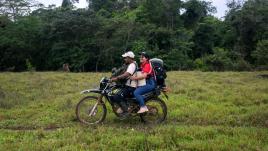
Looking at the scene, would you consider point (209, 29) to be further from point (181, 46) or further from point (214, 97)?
point (214, 97)

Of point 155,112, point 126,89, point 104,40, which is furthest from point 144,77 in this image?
point 104,40

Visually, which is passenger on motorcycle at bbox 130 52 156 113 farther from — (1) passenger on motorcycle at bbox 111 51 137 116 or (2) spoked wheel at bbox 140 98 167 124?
(2) spoked wheel at bbox 140 98 167 124

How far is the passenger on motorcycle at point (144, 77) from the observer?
9.08m

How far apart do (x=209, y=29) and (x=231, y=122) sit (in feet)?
118

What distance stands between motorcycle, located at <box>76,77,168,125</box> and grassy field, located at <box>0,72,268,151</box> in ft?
0.88

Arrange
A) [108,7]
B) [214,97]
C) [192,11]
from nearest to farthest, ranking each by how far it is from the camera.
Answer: [214,97] < [192,11] < [108,7]

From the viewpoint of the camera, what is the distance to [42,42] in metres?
40.1

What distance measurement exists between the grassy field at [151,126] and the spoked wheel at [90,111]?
248 mm

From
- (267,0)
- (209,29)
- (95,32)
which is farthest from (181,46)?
(267,0)

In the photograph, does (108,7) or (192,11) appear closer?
(192,11)

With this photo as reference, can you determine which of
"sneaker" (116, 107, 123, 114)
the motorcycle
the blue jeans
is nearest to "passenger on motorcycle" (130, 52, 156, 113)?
the blue jeans

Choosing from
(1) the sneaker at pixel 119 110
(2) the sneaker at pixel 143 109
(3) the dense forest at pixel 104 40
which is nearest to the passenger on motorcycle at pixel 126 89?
(1) the sneaker at pixel 119 110

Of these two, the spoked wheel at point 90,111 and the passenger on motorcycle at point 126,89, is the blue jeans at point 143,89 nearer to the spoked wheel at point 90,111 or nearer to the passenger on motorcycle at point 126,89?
the passenger on motorcycle at point 126,89

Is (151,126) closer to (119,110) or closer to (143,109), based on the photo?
(143,109)
